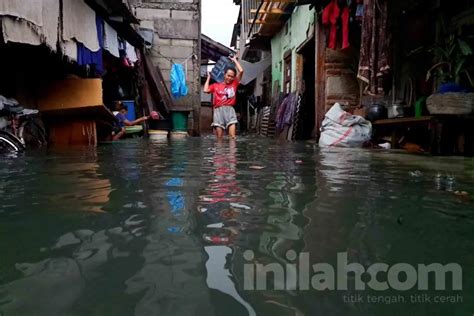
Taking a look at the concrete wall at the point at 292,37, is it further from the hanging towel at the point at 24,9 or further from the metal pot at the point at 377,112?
the hanging towel at the point at 24,9

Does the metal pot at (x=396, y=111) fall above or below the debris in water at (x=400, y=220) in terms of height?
above

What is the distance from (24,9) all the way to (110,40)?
395 cm

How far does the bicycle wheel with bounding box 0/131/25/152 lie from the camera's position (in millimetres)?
5316

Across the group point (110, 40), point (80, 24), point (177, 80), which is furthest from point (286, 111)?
point (80, 24)

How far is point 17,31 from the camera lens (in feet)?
16.3

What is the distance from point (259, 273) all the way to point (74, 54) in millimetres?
6626

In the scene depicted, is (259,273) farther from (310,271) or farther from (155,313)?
(155,313)

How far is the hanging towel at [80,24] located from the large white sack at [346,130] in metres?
4.51

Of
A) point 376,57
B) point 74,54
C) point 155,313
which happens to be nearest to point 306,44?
point 376,57

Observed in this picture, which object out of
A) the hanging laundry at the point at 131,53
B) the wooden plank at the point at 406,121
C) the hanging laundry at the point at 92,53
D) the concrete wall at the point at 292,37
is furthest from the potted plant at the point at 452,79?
the hanging laundry at the point at 131,53

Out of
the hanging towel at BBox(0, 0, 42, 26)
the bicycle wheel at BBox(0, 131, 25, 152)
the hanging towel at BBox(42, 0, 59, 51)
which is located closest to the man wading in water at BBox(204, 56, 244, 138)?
the hanging towel at BBox(42, 0, 59, 51)

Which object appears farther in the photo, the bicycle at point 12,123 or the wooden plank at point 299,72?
the wooden plank at point 299,72

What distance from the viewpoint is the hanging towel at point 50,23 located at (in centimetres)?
561

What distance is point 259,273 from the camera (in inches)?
47.9
